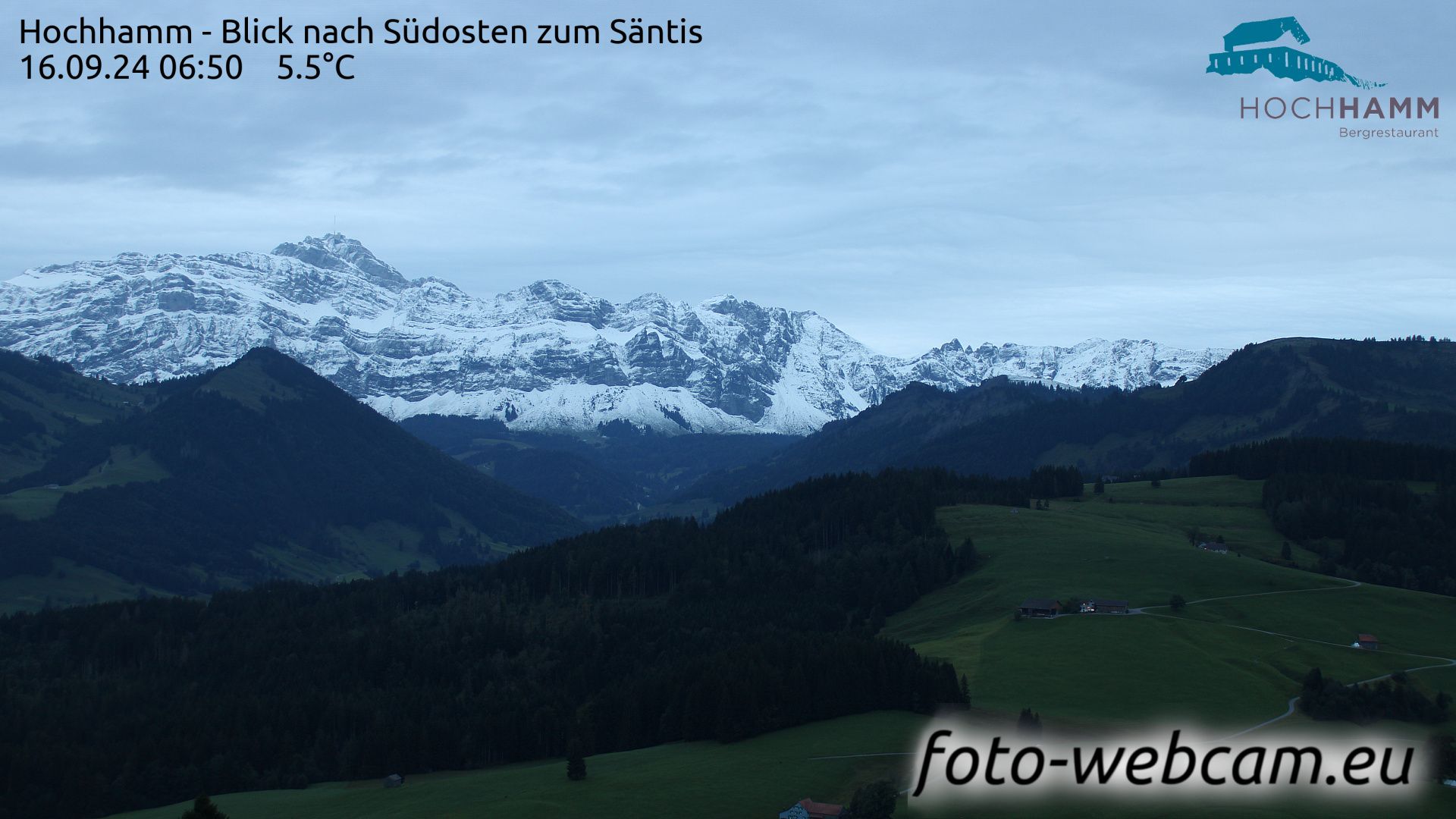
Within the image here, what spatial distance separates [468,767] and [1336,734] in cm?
9086

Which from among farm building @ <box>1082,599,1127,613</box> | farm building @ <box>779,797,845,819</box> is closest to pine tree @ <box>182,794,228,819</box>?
farm building @ <box>779,797,845,819</box>

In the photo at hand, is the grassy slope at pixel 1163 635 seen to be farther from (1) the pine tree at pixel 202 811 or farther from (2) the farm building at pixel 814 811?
(1) the pine tree at pixel 202 811

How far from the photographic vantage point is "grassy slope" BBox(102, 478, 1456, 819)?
112 metres

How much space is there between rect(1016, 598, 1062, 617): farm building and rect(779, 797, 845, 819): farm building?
71.5 metres

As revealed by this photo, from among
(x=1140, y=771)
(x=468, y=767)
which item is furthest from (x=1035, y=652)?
(x=468, y=767)

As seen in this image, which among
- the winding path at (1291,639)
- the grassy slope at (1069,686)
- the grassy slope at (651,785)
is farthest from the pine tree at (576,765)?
the winding path at (1291,639)

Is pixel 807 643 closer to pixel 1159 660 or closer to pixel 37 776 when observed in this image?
pixel 1159 660

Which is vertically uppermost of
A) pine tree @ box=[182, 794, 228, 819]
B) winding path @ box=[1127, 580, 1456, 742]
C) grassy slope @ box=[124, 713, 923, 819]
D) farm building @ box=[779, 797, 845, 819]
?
pine tree @ box=[182, 794, 228, 819]

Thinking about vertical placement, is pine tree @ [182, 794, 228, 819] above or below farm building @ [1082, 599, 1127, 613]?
above

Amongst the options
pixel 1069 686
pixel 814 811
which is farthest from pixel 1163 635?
pixel 814 811

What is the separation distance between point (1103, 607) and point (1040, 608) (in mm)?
7871

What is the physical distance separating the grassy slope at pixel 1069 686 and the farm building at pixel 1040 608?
3.93 m

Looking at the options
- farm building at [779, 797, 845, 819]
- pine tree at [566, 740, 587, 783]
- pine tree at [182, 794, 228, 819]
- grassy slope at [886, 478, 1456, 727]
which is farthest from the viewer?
grassy slope at [886, 478, 1456, 727]

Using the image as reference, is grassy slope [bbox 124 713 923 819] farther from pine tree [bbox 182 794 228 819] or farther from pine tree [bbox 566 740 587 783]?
pine tree [bbox 182 794 228 819]
